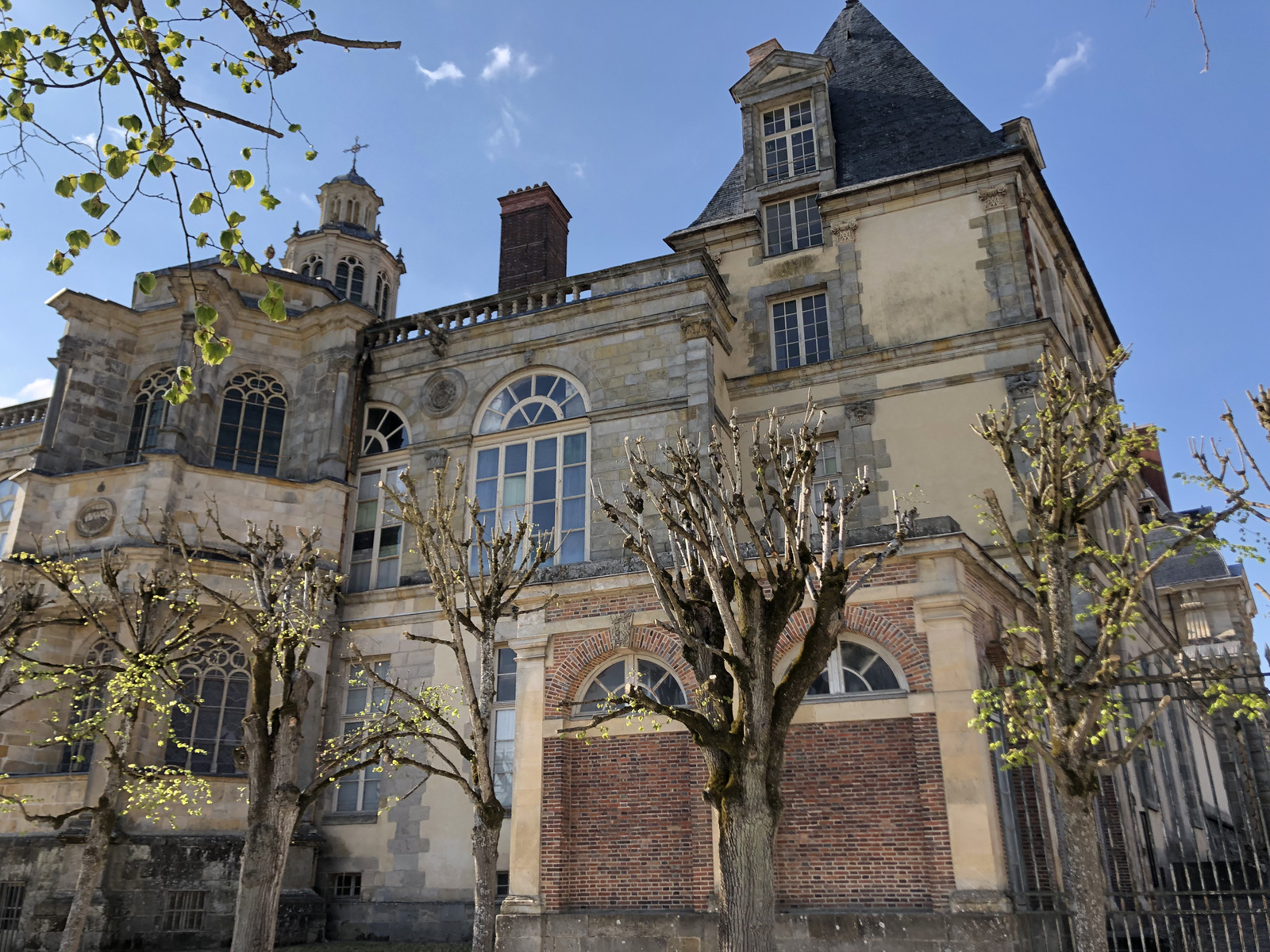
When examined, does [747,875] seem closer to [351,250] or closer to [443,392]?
[443,392]

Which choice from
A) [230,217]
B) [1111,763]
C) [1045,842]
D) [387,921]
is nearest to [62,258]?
[230,217]

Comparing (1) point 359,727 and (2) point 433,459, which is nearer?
(1) point 359,727

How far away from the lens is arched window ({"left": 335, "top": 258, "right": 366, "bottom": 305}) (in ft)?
90.7

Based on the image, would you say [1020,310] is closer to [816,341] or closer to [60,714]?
[816,341]

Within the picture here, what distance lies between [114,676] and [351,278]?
548 inches

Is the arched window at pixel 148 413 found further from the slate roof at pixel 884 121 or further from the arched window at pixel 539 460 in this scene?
the slate roof at pixel 884 121

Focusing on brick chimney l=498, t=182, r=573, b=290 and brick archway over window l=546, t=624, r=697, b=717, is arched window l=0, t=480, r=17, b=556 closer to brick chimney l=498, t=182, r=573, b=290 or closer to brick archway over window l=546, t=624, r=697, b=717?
brick chimney l=498, t=182, r=573, b=290

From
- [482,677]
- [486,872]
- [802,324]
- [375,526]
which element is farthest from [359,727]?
[802,324]

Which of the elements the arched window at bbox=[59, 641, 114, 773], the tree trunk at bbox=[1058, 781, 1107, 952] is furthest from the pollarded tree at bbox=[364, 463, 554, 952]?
the arched window at bbox=[59, 641, 114, 773]

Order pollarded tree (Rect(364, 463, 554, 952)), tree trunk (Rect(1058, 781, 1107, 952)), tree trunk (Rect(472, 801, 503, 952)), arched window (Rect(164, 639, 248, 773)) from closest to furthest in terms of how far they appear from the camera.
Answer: tree trunk (Rect(1058, 781, 1107, 952))
tree trunk (Rect(472, 801, 503, 952))
pollarded tree (Rect(364, 463, 554, 952))
arched window (Rect(164, 639, 248, 773))

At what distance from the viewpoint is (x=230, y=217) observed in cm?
569

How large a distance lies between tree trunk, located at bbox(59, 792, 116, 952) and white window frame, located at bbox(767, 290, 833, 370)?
13372 millimetres

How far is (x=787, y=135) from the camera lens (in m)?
22.5

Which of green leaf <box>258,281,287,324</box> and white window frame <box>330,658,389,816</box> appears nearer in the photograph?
green leaf <box>258,281,287,324</box>
